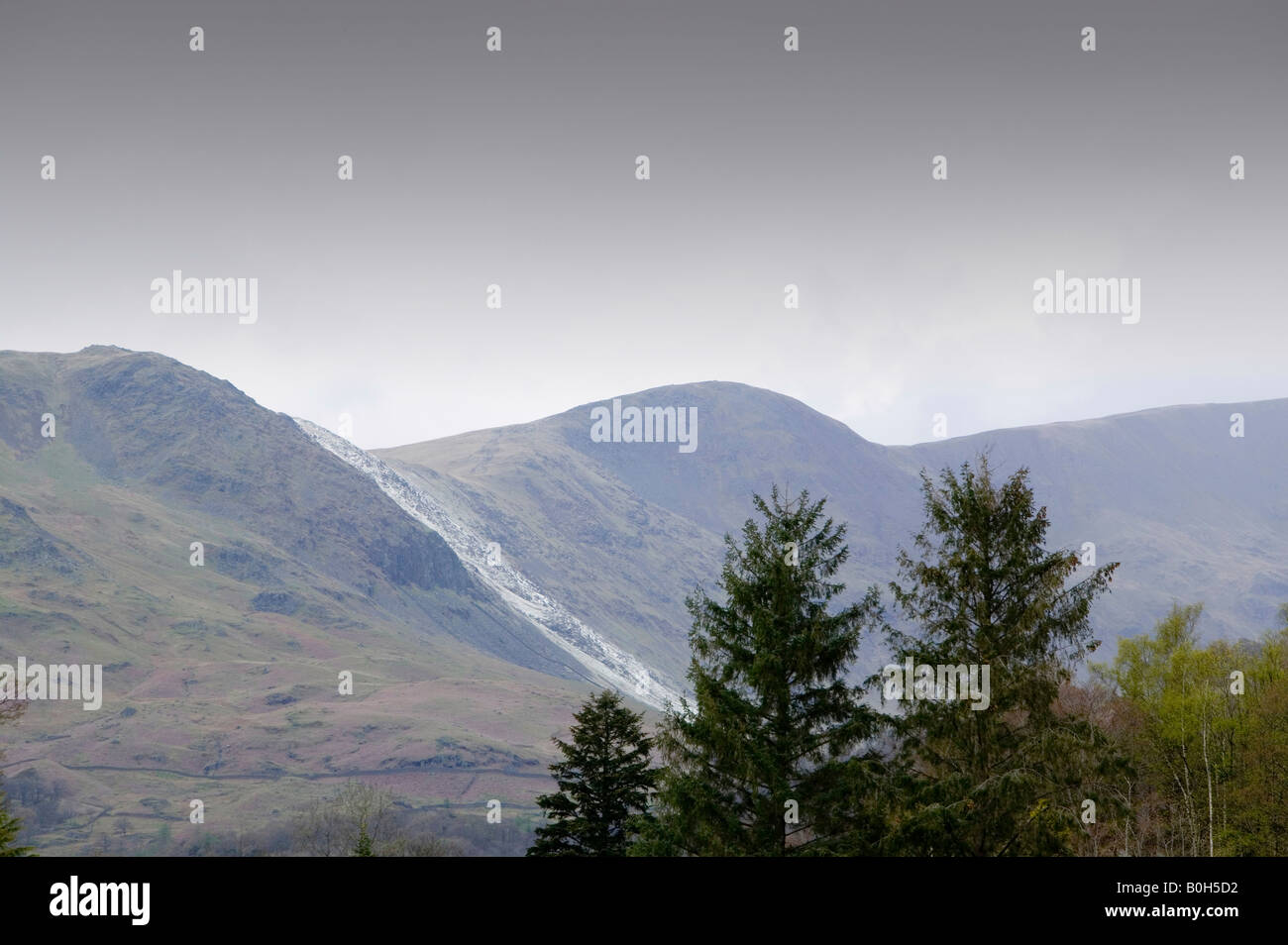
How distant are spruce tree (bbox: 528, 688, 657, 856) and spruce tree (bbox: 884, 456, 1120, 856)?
21753 mm

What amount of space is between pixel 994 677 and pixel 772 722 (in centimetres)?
685

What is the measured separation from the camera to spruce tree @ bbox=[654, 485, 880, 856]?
32375 mm

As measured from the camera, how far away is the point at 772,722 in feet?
110

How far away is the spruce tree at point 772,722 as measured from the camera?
32375mm

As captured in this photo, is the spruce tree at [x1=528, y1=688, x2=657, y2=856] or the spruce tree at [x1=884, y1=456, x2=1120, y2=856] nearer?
the spruce tree at [x1=884, y1=456, x2=1120, y2=856]

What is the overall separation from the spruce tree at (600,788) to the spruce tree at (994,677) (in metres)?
21.8

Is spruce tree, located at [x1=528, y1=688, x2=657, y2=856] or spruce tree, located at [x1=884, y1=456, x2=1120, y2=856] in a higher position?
spruce tree, located at [x1=884, y1=456, x2=1120, y2=856]
